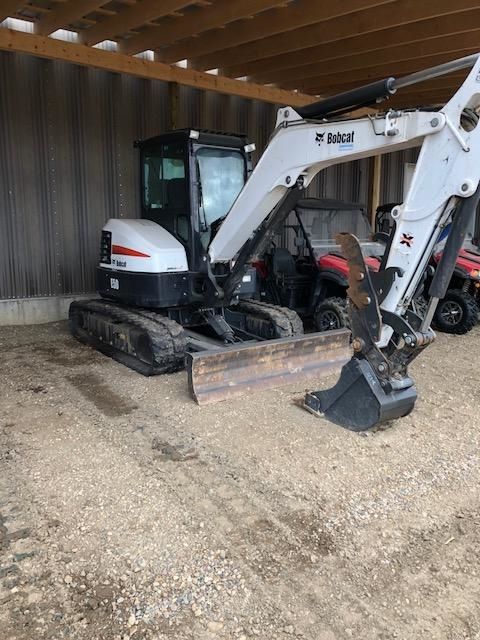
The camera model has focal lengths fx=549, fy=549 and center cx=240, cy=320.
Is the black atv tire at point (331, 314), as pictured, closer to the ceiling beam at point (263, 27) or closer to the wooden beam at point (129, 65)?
the ceiling beam at point (263, 27)

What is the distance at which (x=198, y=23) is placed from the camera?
244 inches

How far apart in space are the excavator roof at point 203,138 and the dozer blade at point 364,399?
2933 millimetres

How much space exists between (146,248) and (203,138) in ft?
4.14

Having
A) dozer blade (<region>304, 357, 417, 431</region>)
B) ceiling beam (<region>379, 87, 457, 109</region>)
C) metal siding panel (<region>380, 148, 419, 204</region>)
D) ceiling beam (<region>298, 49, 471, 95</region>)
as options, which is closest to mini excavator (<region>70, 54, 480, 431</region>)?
dozer blade (<region>304, 357, 417, 431</region>)

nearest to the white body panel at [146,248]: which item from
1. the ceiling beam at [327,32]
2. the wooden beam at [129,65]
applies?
the wooden beam at [129,65]

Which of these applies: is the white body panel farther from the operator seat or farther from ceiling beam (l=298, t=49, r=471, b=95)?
ceiling beam (l=298, t=49, r=471, b=95)

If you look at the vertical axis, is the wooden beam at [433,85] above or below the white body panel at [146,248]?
above

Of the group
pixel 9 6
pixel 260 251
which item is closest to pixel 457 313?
pixel 260 251

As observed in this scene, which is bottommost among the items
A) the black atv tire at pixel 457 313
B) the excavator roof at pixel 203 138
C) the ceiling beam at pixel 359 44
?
the black atv tire at pixel 457 313

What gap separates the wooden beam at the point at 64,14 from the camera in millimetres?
5629

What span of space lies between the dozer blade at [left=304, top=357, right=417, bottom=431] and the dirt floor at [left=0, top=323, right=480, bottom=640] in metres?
0.14

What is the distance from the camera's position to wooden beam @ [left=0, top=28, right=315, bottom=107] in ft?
21.5

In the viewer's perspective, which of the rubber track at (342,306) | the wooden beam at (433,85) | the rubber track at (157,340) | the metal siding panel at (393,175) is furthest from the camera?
the metal siding panel at (393,175)

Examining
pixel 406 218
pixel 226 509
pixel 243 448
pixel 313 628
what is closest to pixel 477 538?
pixel 313 628
